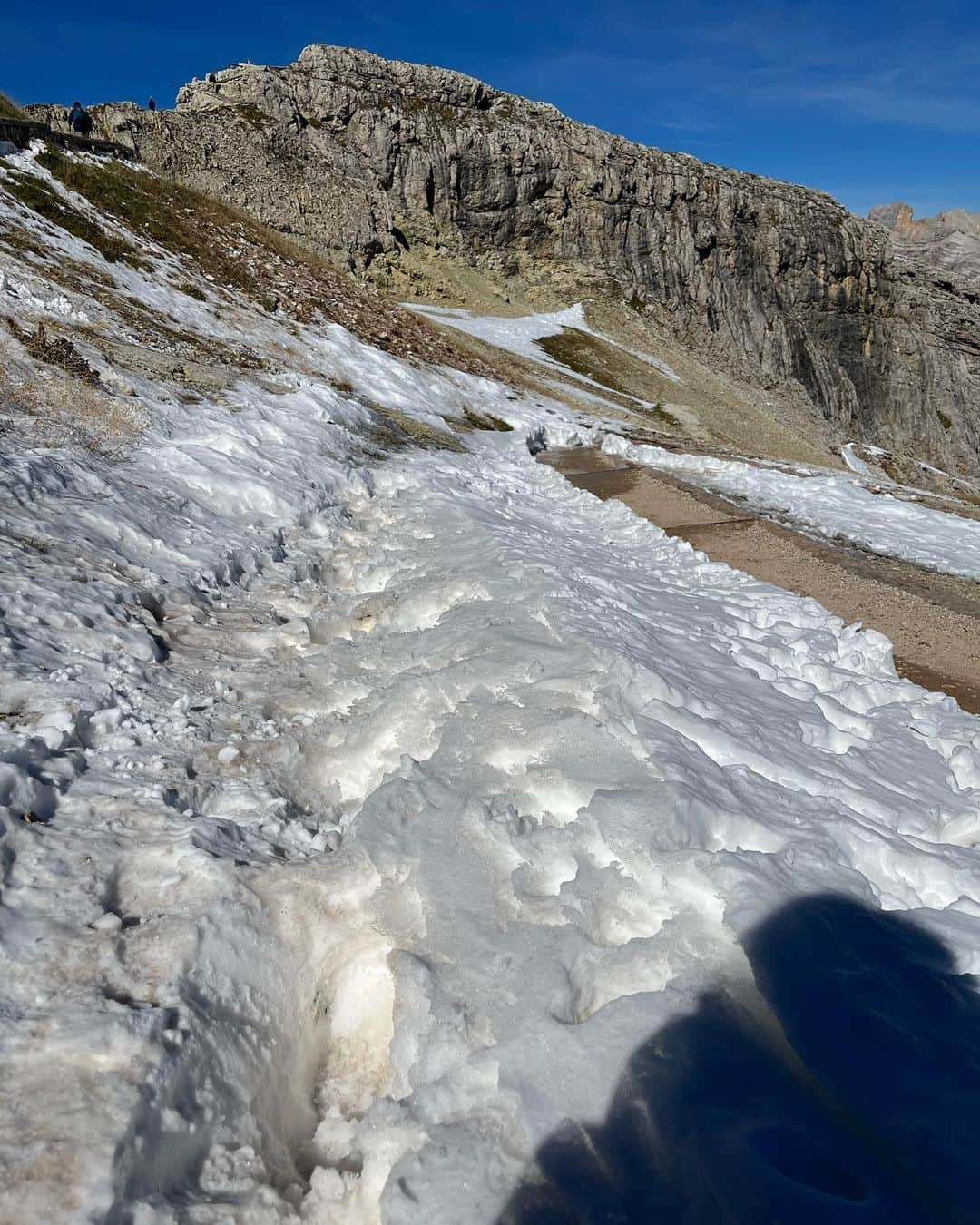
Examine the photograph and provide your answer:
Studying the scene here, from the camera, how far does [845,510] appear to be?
595 inches

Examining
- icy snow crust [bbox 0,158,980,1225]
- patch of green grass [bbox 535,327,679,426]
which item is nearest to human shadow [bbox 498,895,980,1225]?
icy snow crust [bbox 0,158,980,1225]

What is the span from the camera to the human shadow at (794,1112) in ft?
7.54

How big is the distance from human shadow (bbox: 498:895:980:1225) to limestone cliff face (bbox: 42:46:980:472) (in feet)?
167

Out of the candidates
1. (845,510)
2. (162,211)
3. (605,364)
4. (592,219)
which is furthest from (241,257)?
(592,219)

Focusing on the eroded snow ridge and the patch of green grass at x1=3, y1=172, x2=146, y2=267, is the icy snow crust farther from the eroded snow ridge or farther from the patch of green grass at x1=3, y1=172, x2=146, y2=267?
the patch of green grass at x1=3, y1=172, x2=146, y2=267

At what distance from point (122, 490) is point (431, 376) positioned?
16076 millimetres

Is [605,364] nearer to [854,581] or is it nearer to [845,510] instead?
[845,510]

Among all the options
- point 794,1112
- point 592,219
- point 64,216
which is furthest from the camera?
point 592,219

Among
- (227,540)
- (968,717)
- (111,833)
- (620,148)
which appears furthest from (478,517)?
(620,148)

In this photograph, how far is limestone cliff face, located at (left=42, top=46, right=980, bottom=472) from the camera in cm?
4888

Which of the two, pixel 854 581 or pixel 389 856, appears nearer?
pixel 389 856

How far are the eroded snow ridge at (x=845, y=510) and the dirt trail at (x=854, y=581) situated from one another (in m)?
0.88

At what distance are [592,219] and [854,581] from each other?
60734 millimetres

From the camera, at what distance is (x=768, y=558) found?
11.1 m
